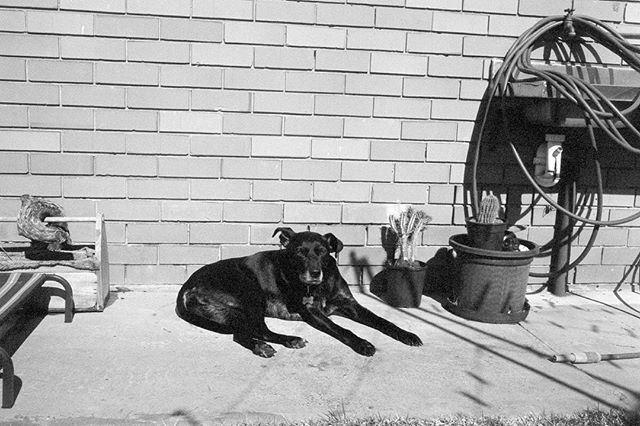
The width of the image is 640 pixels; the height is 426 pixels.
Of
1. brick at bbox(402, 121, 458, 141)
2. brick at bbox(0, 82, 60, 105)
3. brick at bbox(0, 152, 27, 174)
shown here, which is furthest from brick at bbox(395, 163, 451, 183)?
brick at bbox(0, 152, 27, 174)

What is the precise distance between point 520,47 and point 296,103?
156 cm

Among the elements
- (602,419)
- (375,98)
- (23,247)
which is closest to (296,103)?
(375,98)

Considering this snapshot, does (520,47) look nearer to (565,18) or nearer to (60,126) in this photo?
(565,18)

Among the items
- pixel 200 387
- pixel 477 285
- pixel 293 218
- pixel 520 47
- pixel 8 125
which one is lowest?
pixel 200 387

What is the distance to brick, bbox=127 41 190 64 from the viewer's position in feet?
12.7

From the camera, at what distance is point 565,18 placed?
4023 mm

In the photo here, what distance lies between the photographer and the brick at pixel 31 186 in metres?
3.94

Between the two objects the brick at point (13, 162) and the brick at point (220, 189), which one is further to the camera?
the brick at point (220, 189)

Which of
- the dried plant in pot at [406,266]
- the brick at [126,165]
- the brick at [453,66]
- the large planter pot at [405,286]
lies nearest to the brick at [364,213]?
the dried plant in pot at [406,266]

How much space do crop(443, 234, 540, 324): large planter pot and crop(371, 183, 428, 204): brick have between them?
613mm

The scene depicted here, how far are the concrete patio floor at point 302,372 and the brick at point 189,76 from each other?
4.91ft

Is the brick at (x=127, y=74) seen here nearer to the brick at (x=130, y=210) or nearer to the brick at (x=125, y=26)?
the brick at (x=125, y=26)

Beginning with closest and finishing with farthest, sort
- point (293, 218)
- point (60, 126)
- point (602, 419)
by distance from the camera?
point (602, 419)
point (60, 126)
point (293, 218)

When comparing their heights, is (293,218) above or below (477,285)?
above
